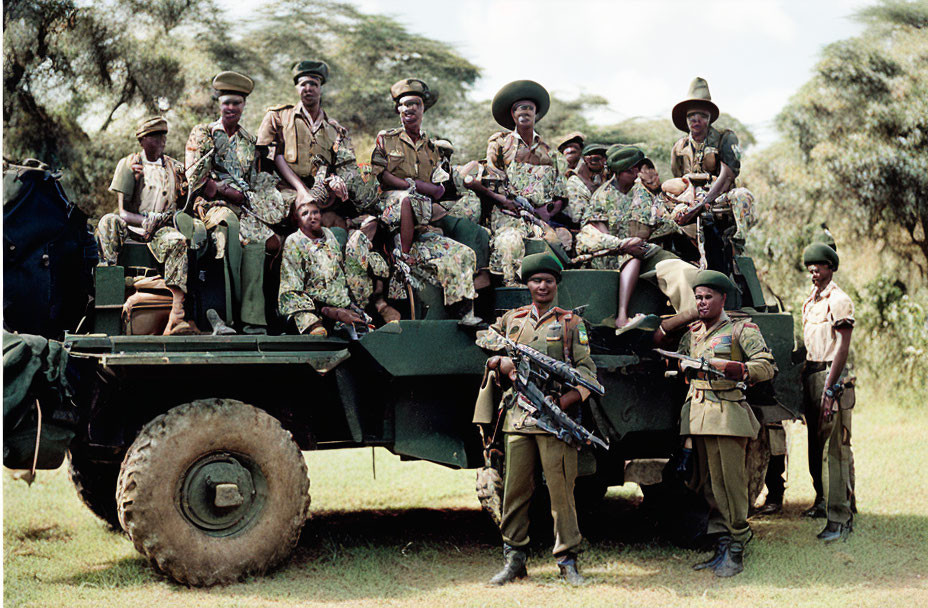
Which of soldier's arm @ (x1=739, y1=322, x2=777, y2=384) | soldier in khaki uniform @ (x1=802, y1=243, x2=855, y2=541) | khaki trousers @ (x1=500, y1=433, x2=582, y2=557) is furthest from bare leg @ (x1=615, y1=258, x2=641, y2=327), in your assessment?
soldier in khaki uniform @ (x1=802, y1=243, x2=855, y2=541)

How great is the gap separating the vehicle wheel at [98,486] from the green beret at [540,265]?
11.3 feet

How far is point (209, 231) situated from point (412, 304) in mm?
1326

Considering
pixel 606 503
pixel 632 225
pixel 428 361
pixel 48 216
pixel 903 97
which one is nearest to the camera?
pixel 48 216

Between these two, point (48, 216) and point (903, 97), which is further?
point (903, 97)

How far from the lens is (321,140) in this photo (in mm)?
7000

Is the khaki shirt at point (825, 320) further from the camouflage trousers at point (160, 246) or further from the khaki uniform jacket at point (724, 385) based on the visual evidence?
the camouflage trousers at point (160, 246)

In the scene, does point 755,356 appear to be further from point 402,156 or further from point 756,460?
point 402,156

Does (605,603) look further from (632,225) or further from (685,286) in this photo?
(632,225)

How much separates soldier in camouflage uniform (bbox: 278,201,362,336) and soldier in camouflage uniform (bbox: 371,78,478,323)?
47 cm

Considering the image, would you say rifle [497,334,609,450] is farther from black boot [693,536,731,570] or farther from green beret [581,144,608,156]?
green beret [581,144,608,156]

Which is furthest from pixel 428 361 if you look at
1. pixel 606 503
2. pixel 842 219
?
pixel 842 219

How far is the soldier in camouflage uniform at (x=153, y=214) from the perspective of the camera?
611cm

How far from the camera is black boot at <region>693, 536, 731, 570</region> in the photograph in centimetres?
643

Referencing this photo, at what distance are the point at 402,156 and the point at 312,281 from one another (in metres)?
1.27
